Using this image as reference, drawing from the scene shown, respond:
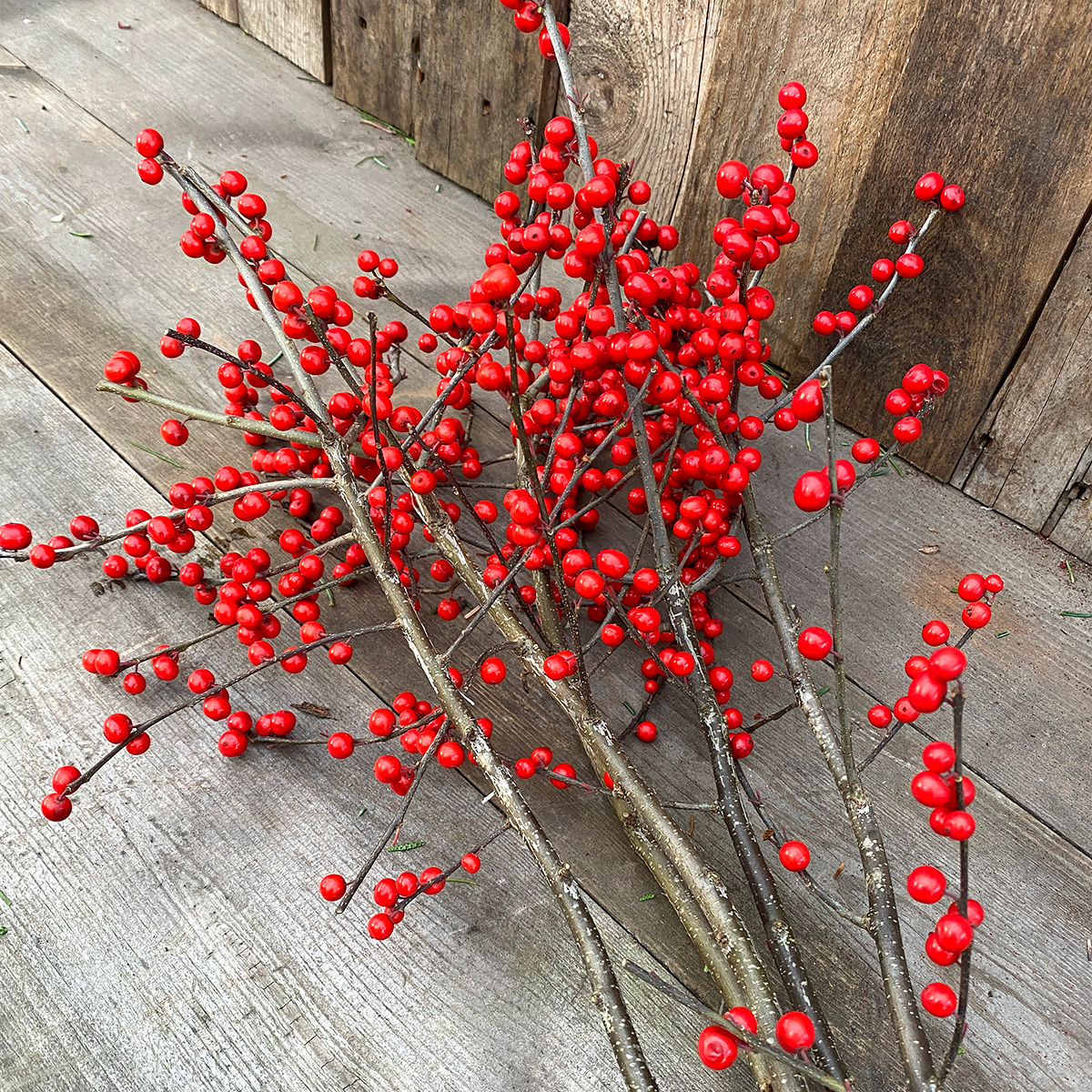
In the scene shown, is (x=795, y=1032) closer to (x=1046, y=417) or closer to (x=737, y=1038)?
(x=737, y=1038)

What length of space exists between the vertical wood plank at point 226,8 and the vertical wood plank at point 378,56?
348 millimetres

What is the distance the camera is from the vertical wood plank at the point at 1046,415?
129 centimetres

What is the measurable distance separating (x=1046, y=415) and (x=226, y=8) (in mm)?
2016

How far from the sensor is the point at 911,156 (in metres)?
1.33

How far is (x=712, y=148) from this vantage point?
1.54 metres

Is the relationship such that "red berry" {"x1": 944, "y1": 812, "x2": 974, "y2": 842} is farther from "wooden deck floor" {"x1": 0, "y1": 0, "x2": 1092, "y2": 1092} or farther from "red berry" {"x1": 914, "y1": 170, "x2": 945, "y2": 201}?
"red berry" {"x1": 914, "y1": 170, "x2": 945, "y2": 201}

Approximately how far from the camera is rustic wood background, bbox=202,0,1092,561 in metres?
1.23

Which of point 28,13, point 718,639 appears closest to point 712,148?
point 718,639

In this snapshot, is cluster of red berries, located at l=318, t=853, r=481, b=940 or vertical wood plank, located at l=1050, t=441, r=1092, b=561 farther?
vertical wood plank, located at l=1050, t=441, r=1092, b=561

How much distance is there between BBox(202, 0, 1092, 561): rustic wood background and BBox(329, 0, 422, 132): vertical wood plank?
136 millimetres

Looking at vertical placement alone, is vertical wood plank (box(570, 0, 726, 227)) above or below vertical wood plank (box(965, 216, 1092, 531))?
above

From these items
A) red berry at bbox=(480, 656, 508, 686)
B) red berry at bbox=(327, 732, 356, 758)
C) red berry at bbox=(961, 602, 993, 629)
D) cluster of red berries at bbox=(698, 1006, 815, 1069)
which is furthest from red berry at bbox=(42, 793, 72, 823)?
red berry at bbox=(961, 602, 993, 629)

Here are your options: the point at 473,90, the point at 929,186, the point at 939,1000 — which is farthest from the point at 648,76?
the point at 939,1000

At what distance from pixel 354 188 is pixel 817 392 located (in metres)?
1.37
